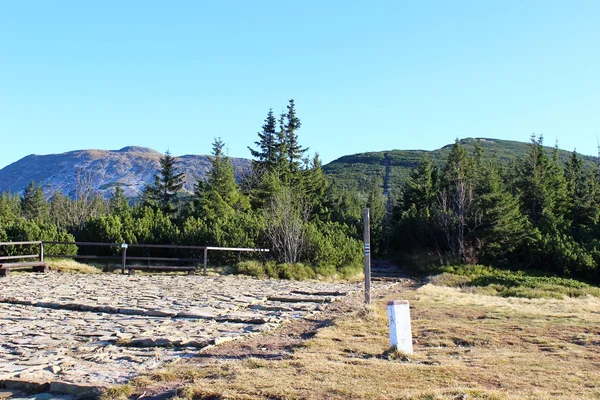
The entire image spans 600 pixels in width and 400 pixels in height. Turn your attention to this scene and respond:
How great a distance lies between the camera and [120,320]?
401 inches

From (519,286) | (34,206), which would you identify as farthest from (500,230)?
A: (34,206)

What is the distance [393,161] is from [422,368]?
496ft

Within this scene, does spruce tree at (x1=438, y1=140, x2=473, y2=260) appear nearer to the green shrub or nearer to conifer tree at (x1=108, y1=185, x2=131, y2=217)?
→ the green shrub

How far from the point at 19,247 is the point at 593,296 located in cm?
2364

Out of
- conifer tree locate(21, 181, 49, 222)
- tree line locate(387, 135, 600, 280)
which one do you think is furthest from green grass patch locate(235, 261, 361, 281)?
conifer tree locate(21, 181, 49, 222)

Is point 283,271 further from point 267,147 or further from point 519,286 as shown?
point 267,147

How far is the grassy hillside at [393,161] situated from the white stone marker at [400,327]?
11421cm

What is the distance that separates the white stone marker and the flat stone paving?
2582mm

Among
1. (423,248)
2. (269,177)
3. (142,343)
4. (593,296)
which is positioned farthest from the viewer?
(269,177)

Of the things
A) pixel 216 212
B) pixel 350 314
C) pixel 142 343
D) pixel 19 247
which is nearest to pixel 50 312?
pixel 142 343

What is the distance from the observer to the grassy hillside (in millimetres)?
133125

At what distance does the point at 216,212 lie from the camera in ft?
125

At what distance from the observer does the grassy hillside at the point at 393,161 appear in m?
133

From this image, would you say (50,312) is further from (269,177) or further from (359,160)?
(359,160)
